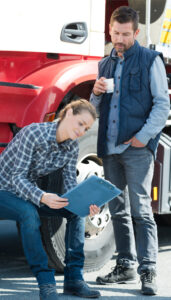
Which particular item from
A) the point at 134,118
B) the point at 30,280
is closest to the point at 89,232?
the point at 30,280

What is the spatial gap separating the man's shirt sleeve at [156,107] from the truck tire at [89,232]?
765 millimetres

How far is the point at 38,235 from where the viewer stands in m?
4.62

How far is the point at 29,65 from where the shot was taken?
5438 millimetres

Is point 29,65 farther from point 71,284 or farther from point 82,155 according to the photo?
point 71,284

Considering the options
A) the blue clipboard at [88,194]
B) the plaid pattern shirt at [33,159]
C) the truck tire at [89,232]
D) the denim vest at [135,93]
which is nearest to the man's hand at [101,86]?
the denim vest at [135,93]

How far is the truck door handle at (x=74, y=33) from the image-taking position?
217 inches

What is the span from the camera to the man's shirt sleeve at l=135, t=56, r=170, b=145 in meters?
5.00

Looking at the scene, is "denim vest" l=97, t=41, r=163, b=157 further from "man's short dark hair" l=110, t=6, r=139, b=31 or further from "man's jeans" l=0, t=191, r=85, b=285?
"man's jeans" l=0, t=191, r=85, b=285

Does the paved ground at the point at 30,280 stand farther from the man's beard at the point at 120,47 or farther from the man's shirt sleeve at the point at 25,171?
the man's beard at the point at 120,47

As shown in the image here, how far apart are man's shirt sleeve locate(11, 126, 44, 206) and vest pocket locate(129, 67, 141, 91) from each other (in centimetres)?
79

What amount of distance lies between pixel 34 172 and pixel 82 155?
82 cm

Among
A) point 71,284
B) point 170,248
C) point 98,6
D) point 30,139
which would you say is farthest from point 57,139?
Result: point 170,248

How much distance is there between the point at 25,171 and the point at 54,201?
297 mm

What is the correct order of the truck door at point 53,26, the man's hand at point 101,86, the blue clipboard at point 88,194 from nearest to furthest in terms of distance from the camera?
the blue clipboard at point 88,194 → the man's hand at point 101,86 → the truck door at point 53,26
